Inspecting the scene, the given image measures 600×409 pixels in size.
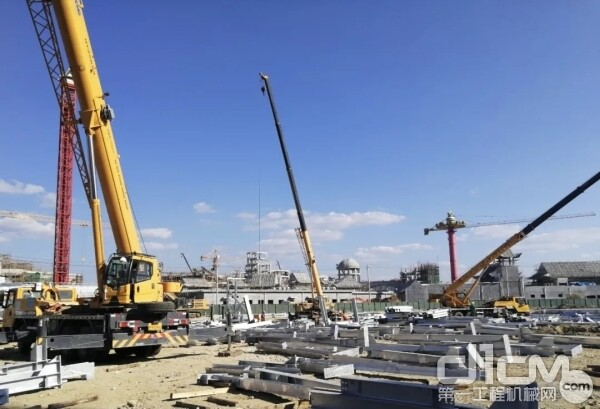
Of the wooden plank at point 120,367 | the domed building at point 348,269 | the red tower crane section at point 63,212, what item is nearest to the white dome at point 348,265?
the domed building at point 348,269

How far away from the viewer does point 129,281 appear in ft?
50.2

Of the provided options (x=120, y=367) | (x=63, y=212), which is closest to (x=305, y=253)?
(x=120, y=367)

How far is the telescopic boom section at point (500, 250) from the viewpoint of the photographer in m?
37.3

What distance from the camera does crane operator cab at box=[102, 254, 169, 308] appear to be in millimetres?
15227

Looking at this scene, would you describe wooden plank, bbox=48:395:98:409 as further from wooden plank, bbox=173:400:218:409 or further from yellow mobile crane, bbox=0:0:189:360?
yellow mobile crane, bbox=0:0:189:360

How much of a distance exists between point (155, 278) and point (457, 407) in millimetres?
12488

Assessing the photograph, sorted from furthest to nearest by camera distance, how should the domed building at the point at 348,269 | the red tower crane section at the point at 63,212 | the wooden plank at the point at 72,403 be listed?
the domed building at the point at 348,269, the red tower crane section at the point at 63,212, the wooden plank at the point at 72,403

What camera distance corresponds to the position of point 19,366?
10633mm

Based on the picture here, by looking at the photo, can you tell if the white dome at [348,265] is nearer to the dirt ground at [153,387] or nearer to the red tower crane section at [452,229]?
the red tower crane section at [452,229]

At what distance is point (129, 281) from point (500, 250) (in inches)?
1292

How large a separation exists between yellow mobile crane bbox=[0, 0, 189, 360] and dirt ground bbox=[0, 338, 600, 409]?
0.83m

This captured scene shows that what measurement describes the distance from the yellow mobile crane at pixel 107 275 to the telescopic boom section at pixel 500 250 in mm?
30601

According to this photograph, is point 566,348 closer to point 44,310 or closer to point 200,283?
point 44,310

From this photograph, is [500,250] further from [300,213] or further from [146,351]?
[146,351]
